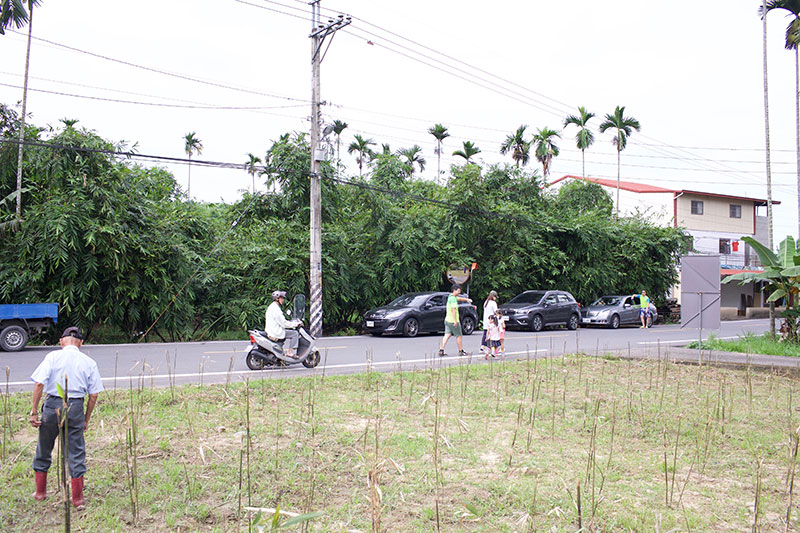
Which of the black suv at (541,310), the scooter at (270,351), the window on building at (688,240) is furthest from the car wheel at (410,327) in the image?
the window on building at (688,240)

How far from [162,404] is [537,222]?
79.3 ft

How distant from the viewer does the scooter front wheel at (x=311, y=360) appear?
13.0 m

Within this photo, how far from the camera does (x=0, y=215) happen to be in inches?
699

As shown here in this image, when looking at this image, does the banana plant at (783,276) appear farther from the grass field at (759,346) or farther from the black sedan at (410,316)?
the black sedan at (410,316)

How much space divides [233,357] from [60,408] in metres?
5.66

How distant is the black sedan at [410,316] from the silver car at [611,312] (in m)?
10.2

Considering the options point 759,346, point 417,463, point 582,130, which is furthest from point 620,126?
point 417,463

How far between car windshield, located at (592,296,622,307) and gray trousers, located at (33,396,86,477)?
28570 millimetres

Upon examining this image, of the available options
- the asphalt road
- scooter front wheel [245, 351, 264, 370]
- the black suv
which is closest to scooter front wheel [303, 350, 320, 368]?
the asphalt road

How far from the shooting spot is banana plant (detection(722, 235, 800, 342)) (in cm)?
1756

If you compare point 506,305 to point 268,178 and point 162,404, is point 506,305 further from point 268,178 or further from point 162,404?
point 162,404

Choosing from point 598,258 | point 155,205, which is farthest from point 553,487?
point 598,258

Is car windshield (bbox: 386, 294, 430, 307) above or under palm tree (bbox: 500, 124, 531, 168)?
under

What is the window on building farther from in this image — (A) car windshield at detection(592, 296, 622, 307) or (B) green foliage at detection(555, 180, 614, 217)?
(A) car windshield at detection(592, 296, 622, 307)
